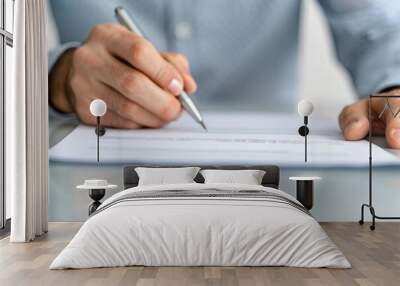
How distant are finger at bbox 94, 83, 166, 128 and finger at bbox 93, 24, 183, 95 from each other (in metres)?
0.38

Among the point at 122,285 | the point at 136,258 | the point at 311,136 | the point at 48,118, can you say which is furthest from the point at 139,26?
the point at 122,285

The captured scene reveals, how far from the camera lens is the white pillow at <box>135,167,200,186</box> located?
23.2 feet

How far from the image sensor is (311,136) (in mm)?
7707

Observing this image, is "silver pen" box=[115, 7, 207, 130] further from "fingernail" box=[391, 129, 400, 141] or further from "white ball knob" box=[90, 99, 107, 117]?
"fingernail" box=[391, 129, 400, 141]

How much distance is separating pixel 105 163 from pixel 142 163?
449mm

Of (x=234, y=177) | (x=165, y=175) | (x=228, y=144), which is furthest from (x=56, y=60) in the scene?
(x=234, y=177)

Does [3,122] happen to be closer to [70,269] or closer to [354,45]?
[70,269]

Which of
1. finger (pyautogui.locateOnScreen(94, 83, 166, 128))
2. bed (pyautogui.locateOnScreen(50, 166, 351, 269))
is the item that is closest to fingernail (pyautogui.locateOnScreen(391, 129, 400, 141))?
finger (pyautogui.locateOnScreen(94, 83, 166, 128))

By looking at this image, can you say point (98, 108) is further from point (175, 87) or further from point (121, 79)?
point (175, 87)

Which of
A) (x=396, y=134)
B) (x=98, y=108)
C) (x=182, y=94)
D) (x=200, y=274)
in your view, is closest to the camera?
(x=200, y=274)

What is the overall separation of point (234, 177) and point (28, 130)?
2.26 m

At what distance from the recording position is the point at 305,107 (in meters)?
7.52

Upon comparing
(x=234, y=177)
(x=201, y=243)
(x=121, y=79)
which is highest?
(x=121, y=79)

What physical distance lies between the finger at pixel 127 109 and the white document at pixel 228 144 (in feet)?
0.38
